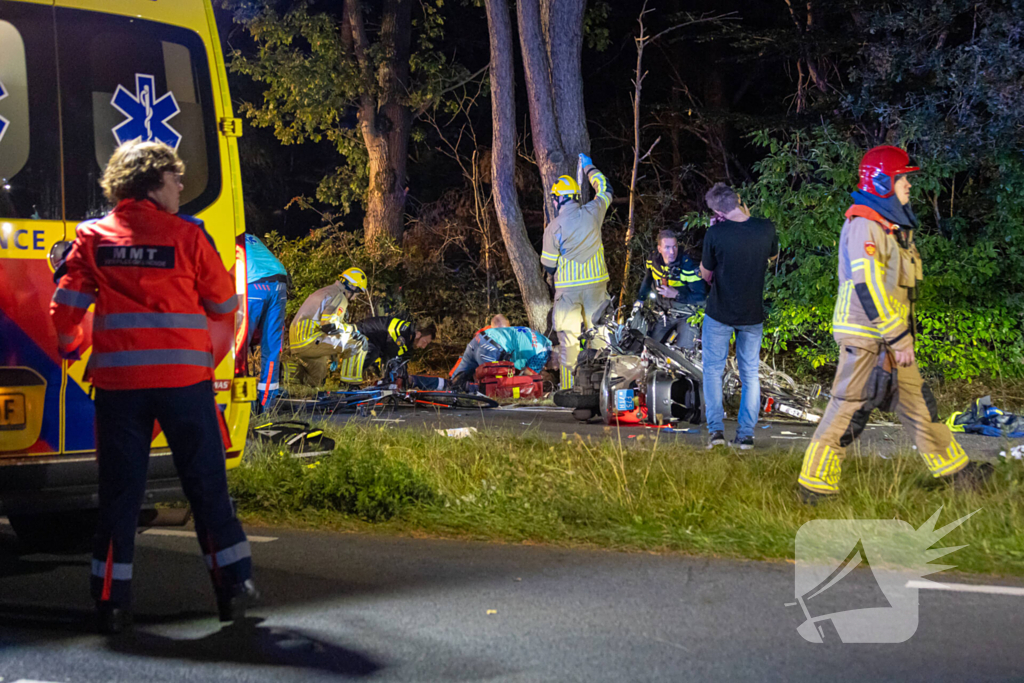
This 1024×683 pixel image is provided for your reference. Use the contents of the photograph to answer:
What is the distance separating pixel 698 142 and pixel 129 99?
50.3 ft

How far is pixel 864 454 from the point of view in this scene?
7.40m

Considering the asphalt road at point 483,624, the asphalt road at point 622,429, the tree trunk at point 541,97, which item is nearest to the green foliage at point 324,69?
the tree trunk at point 541,97

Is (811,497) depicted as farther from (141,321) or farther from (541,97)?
(541,97)

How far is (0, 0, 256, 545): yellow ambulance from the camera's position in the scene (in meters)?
4.76

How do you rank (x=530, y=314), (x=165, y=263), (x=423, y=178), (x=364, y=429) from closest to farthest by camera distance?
1. (x=165, y=263)
2. (x=364, y=429)
3. (x=530, y=314)
4. (x=423, y=178)

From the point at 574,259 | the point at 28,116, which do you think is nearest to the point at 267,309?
the point at 574,259

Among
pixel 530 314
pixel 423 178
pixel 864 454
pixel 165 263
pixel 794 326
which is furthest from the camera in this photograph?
pixel 423 178

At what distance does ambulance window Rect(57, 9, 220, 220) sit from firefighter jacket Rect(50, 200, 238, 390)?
88 cm

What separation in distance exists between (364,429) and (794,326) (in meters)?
5.60

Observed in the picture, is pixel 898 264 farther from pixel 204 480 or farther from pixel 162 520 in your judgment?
pixel 162 520

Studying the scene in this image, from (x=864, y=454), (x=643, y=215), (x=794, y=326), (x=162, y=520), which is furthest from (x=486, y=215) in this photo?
(x=162, y=520)

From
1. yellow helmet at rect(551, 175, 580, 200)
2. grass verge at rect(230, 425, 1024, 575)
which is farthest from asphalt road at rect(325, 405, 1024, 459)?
yellow helmet at rect(551, 175, 580, 200)

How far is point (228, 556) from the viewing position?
4.26 metres

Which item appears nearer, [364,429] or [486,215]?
[364,429]
